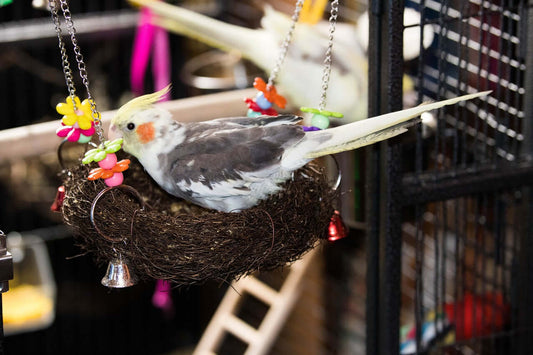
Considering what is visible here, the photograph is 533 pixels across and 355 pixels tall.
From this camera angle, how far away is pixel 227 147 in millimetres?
915

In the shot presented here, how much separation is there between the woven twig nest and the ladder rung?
0.73 m

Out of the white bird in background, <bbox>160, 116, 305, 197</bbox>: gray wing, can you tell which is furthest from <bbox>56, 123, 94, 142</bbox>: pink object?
the white bird in background

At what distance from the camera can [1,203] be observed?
7.14 ft

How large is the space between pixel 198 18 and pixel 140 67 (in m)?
0.79

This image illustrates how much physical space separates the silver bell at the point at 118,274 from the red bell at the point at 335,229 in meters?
0.28

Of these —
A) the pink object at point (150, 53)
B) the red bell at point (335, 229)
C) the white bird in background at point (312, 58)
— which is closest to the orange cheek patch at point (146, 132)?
the red bell at point (335, 229)

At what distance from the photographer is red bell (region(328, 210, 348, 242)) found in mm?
1008

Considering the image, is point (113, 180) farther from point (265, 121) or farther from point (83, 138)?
point (265, 121)

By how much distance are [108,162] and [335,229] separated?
0.33 meters

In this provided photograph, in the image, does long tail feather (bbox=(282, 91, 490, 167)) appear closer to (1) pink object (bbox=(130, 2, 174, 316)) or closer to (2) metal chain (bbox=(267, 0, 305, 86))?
(2) metal chain (bbox=(267, 0, 305, 86))

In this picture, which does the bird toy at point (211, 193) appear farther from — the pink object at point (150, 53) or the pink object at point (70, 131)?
the pink object at point (150, 53)

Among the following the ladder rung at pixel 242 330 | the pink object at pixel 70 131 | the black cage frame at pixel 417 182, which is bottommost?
the ladder rung at pixel 242 330

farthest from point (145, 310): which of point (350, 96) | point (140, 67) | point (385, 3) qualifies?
point (385, 3)

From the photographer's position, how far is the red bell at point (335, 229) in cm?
101
